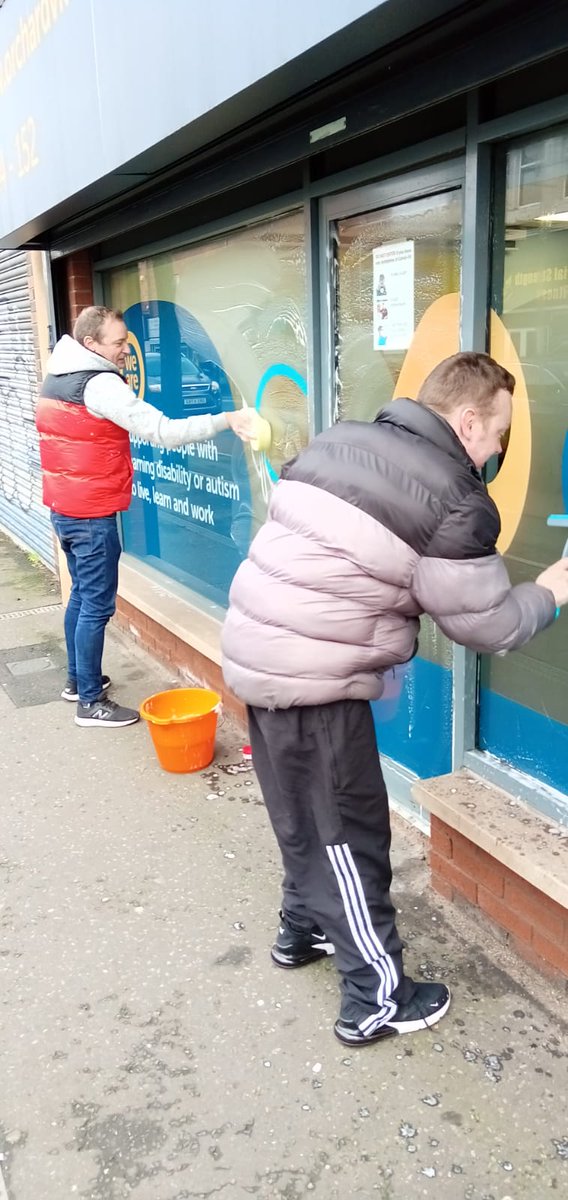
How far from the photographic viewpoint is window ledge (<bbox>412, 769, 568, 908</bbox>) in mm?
2443

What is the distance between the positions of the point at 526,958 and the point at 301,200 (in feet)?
8.96

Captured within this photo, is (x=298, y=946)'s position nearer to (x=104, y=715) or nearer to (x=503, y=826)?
(x=503, y=826)

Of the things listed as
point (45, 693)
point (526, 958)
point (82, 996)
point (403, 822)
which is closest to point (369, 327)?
point (403, 822)

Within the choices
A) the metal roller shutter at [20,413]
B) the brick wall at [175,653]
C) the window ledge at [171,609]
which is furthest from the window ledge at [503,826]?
the metal roller shutter at [20,413]

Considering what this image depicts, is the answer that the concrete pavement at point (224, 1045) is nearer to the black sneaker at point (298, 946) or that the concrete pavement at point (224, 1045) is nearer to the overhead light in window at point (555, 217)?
the black sneaker at point (298, 946)

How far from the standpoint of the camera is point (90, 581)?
4594mm

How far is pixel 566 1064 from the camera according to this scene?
7.82 feet

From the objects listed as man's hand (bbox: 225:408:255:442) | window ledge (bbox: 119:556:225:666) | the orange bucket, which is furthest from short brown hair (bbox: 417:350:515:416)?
window ledge (bbox: 119:556:225:666)

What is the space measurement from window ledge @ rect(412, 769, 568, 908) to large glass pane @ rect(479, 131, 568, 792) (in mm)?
131

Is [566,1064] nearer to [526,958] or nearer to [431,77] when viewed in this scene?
[526,958]

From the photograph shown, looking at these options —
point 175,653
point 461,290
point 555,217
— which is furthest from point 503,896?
point 175,653

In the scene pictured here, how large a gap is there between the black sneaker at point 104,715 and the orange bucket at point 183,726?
1.64ft

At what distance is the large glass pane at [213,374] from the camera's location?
3.98 m

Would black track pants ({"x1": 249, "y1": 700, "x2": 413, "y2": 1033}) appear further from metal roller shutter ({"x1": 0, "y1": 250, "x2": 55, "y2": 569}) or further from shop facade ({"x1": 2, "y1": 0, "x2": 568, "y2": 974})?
metal roller shutter ({"x1": 0, "y1": 250, "x2": 55, "y2": 569})
